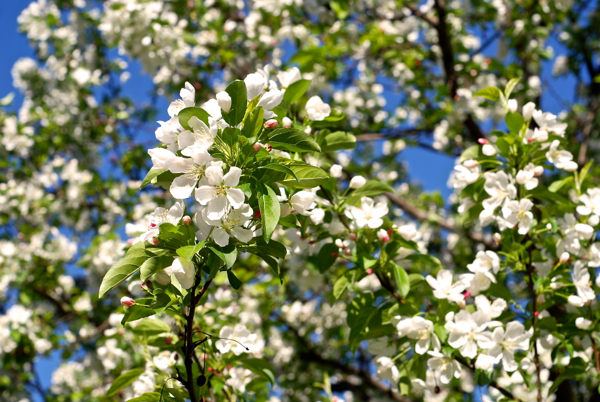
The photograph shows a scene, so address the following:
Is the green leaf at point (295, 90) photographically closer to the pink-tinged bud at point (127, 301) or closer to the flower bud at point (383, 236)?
the flower bud at point (383, 236)

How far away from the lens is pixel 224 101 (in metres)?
1.25

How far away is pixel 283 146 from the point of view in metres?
1.30

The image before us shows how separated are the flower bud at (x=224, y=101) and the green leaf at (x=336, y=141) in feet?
2.01

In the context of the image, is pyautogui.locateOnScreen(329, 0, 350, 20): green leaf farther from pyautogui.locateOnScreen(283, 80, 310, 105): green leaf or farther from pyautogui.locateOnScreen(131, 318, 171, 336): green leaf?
pyautogui.locateOnScreen(131, 318, 171, 336): green leaf

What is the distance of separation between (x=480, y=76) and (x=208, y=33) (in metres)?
2.71

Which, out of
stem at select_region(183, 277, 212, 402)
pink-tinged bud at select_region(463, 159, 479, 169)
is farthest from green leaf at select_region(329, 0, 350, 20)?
stem at select_region(183, 277, 212, 402)

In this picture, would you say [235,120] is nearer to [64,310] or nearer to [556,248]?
[556,248]

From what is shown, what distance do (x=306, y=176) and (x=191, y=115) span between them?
33 centimetres

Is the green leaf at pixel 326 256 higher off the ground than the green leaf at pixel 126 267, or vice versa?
the green leaf at pixel 326 256

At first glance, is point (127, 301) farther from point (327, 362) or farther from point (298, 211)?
point (327, 362)

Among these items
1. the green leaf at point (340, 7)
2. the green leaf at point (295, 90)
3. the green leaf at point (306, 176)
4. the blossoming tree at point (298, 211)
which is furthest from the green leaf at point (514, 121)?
the green leaf at point (340, 7)

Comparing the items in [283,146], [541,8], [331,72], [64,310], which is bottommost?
[283,146]

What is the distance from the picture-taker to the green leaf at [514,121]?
184 cm

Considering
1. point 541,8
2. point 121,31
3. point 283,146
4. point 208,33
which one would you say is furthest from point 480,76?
point 283,146
